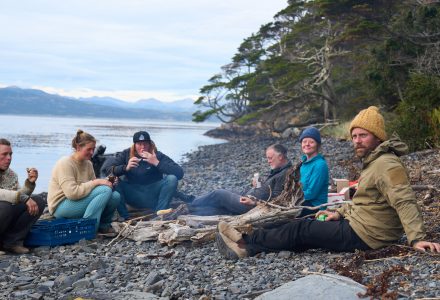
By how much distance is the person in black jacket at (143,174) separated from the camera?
24.1 ft

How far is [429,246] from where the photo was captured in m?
4.15

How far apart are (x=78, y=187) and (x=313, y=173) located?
259cm

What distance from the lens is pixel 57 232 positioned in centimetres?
625

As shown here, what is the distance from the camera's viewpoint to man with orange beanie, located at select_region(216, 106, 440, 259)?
4.23 meters

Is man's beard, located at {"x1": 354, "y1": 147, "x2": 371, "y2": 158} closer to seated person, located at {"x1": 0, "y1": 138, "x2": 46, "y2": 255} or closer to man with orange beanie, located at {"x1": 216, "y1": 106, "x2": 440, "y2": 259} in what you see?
man with orange beanie, located at {"x1": 216, "y1": 106, "x2": 440, "y2": 259}

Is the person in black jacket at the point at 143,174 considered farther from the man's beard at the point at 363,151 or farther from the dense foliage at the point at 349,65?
the dense foliage at the point at 349,65

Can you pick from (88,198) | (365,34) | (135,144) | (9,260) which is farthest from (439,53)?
(9,260)

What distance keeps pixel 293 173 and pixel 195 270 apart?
1.60 meters

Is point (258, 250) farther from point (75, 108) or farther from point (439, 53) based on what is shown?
point (75, 108)

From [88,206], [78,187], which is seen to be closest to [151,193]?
[88,206]

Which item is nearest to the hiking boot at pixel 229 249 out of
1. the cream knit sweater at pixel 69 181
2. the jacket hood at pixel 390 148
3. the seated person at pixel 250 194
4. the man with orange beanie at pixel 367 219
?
the man with orange beanie at pixel 367 219

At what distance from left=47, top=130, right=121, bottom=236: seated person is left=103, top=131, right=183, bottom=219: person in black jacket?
75cm

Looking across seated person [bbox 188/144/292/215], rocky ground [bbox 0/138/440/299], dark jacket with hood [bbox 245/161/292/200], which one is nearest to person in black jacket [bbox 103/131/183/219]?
seated person [bbox 188/144/292/215]

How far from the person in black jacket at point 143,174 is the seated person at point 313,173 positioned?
230cm
